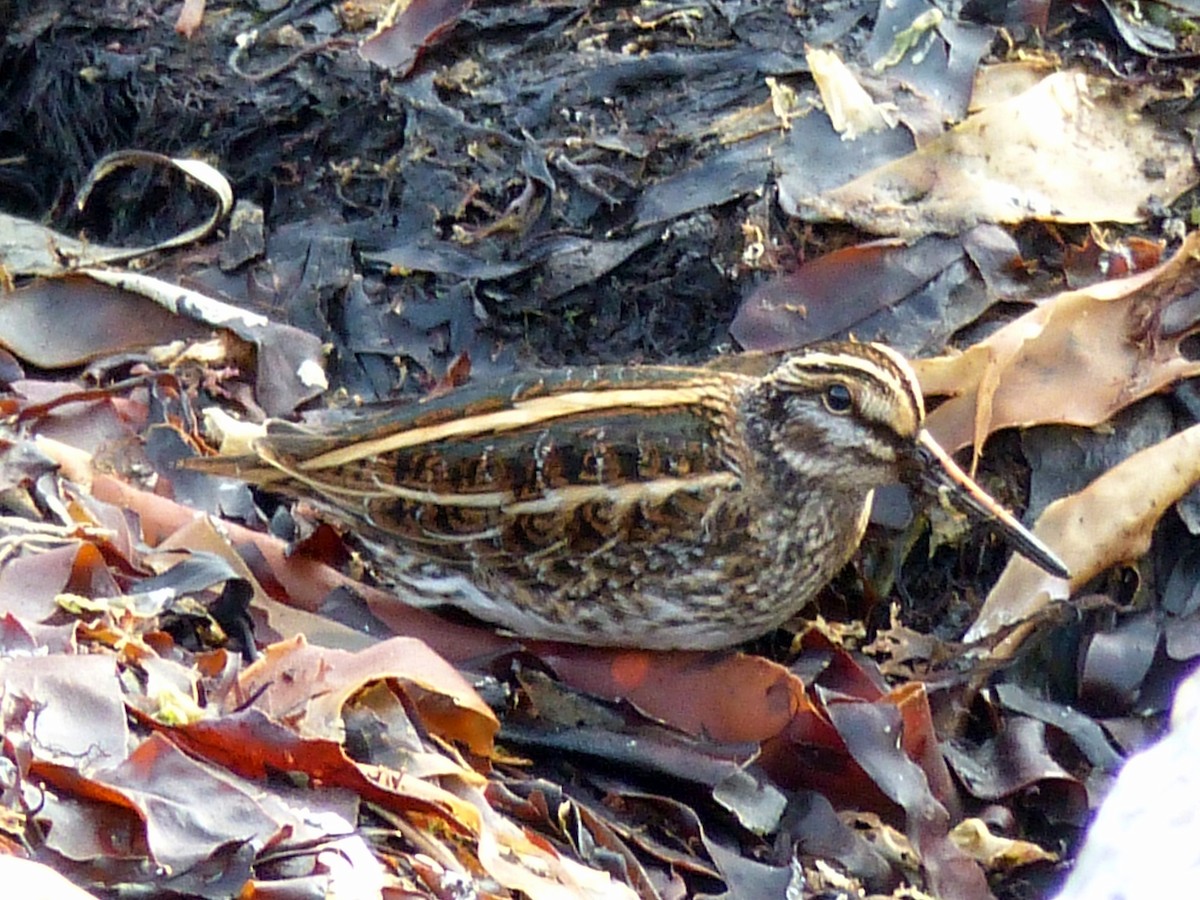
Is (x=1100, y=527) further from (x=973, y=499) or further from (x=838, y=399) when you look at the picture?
(x=838, y=399)

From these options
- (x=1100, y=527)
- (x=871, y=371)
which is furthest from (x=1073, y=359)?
(x=871, y=371)

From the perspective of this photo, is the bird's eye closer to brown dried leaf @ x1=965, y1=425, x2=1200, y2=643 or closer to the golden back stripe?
the golden back stripe

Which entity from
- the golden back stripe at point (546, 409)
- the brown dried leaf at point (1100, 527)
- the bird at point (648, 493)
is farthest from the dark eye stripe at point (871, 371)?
the brown dried leaf at point (1100, 527)

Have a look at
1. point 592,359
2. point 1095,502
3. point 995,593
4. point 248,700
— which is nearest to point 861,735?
point 995,593

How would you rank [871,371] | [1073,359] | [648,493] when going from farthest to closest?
1. [1073,359]
2. [648,493]
3. [871,371]

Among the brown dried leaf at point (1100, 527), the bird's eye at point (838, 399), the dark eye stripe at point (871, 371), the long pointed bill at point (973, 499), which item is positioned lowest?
the brown dried leaf at point (1100, 527)

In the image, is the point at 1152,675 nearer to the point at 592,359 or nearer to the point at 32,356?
the point at 592,359

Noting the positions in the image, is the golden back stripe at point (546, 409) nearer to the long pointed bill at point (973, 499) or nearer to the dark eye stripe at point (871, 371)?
the dark eye stripe at point (871, 371)
